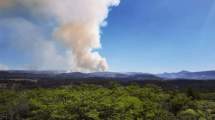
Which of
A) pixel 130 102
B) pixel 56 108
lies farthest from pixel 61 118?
pixel 130 102

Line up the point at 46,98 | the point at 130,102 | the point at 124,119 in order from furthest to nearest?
the point at 46,98
the point at 130,102
the point at 124,119

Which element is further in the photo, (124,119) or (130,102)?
(130,102)

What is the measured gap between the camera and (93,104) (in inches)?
1715

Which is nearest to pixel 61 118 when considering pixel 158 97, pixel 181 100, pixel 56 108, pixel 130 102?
pixel 56 108

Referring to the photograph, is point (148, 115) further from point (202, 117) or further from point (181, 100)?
point (181, 100)

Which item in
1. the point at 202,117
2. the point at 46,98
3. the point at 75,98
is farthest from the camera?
the point at 46,98

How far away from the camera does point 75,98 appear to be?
159ft

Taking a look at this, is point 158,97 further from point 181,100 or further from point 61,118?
point 61,118

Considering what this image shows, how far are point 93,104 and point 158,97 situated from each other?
1259cm

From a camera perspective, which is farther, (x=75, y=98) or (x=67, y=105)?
(x=75, y=98)

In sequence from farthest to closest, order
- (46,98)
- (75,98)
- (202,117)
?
(46,98), (75,98), (202,117)

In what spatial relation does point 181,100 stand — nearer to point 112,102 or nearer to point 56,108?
point 112,102

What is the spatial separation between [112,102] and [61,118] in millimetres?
7717

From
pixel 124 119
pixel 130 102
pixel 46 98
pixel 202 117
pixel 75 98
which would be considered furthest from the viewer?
pixel 46 98
